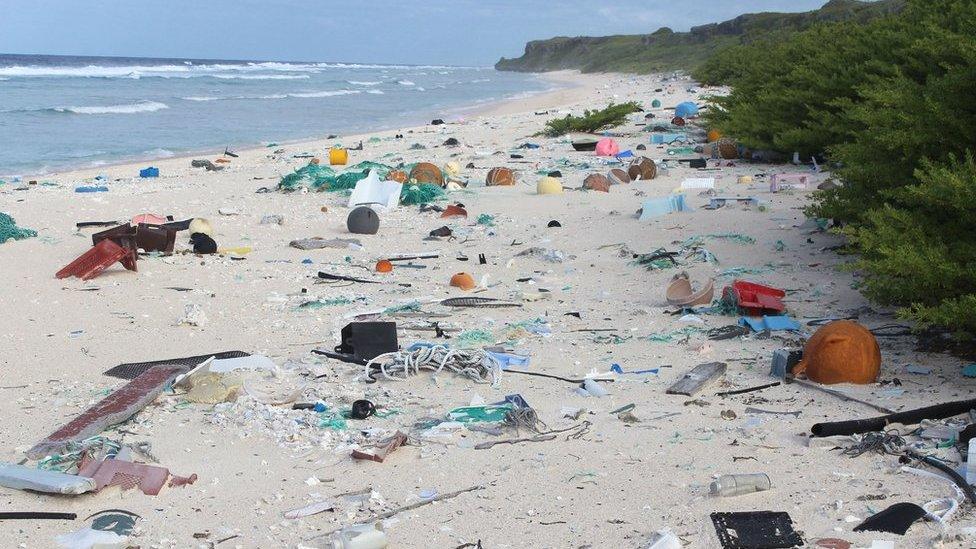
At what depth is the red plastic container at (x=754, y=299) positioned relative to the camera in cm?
543

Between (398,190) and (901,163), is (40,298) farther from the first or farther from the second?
(901,163)

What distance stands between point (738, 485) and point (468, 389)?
1.60 meters

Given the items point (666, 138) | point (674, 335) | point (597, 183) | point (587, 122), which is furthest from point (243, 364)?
point (587, 122)

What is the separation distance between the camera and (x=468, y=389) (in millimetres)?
4484

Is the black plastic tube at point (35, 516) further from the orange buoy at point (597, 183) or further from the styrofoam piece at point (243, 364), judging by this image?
the orange buoy at point (597, 183)

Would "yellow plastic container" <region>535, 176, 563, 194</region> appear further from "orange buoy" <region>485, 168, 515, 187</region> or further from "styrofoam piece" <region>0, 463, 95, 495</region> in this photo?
"styrofoam piece" <region>0, 463, 95, 495</region>

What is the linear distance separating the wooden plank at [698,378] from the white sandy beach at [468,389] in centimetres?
6

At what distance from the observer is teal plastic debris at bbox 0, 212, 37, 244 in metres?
8.08

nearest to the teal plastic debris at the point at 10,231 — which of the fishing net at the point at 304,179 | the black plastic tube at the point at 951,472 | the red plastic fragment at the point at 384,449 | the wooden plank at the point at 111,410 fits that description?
the fishing net at the point at 304,179

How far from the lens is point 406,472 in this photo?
3531mm

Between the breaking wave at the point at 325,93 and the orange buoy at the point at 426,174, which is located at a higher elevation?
the breaking wave at the point at 325,93

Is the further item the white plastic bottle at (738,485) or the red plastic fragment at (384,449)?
the red plastic fragment at (384,449)

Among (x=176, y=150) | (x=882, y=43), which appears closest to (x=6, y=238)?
(x=882, y=43)

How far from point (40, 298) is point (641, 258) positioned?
4254 millimetres
